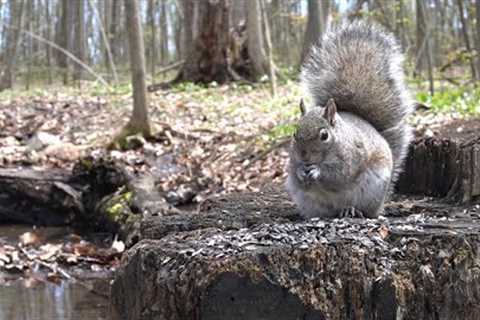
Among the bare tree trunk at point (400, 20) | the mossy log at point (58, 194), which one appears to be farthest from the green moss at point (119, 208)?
the bare tree trunk at point (400, 20)

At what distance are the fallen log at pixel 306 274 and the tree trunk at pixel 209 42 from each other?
11.7 meters

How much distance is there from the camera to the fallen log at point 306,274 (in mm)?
2291

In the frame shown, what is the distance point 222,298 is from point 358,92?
1.53 m

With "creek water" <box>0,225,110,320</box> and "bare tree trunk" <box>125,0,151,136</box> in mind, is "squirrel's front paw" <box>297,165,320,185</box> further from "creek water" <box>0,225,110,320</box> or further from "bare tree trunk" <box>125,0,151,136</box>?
"bare tree trunk" <box>125,0,151,136</box>

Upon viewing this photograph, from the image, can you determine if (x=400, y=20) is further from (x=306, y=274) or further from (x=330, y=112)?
(x=306, y=274)

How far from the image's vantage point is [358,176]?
10.2ft

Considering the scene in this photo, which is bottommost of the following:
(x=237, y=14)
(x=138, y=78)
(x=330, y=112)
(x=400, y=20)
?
(x=138, y=78)

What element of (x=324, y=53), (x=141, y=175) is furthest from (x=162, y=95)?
(x=324, y=53)

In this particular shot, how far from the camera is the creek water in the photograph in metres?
5.17

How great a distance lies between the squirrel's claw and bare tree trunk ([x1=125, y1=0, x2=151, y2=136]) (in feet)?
20.6

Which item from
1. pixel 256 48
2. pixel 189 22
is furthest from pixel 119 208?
pixel 189 22

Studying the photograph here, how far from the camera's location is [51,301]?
18.0 feet

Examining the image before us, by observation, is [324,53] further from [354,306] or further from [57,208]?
[57,208]

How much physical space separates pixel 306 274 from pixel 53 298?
3593 mm
